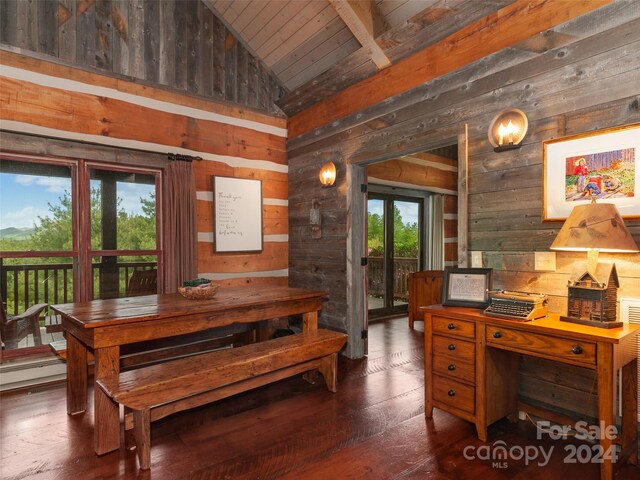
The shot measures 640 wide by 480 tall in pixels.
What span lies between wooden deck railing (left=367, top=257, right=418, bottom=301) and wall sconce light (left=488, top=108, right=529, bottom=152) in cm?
398

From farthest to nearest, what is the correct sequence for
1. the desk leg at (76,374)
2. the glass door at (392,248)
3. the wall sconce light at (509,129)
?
the glass door at (392,248), the desk leg at (76,374), the wall sconce light at (509,129)

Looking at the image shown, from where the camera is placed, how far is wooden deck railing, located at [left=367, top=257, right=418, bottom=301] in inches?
256

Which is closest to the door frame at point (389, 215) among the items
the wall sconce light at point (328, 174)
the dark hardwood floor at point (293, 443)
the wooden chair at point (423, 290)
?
the wooden chair at point (423, 290)

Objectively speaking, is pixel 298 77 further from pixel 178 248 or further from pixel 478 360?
pixel 478 360

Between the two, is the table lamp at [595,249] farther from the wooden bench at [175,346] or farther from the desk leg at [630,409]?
the wooden bench at [175,346]

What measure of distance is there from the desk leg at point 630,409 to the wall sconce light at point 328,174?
9.74ft

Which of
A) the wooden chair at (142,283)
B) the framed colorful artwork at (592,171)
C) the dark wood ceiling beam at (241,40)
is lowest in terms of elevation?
the wooden chair at (142,283)

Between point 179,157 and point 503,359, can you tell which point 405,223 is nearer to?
point 179,157

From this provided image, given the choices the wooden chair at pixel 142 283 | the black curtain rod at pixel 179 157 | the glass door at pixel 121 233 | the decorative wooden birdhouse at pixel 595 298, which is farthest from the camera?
the black curtain rod at pixel 179 157

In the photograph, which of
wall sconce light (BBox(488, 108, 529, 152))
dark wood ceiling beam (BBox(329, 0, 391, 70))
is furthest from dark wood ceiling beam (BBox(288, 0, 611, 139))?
wall sconce light (BBox(488, 108, 529, 152))

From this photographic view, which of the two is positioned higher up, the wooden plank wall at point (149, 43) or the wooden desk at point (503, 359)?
the wooden plank wall at point (149, 43)

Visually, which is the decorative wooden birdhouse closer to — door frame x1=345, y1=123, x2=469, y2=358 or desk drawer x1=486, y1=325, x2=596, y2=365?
desk drawer x1=486, y1=325, x2=596, y2=365

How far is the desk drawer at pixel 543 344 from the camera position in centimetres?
190

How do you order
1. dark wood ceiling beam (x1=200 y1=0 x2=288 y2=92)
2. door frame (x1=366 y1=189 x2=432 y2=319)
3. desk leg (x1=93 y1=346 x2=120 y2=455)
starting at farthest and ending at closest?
door frame (x1=366 y1=189 x2=432 y2=319) → dark wood ceiling beam (x1=200 y1=0 x2=288 y2=92) → desk leg (x1=93 y1=346 x2=120 y2=455)
